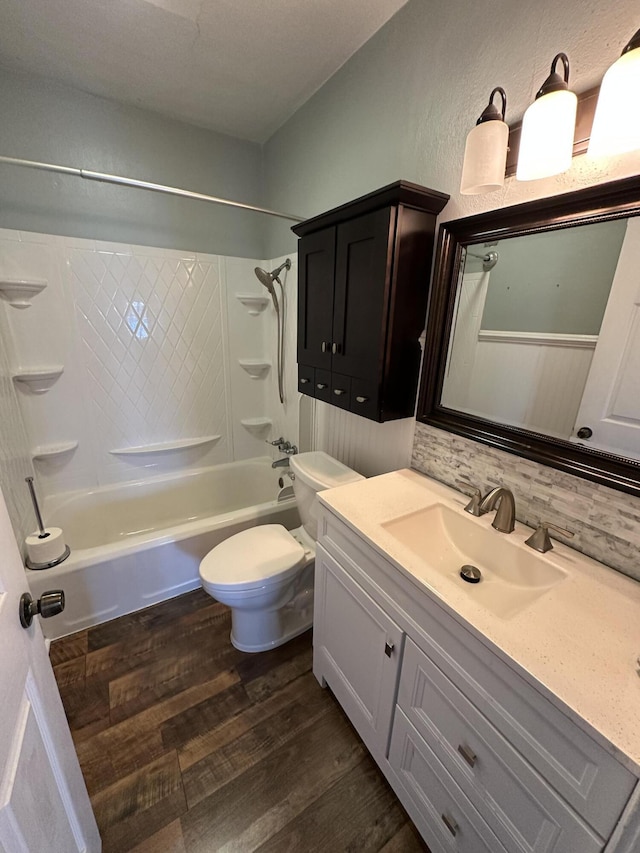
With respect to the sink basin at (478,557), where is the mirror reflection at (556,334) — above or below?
above

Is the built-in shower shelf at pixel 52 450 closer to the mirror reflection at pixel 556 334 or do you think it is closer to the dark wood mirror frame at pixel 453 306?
the dark wood mirror frame at pixel 453 306

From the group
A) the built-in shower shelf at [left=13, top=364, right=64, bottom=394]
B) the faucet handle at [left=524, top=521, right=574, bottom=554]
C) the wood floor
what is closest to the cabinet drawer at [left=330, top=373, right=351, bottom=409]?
the faucet handle at [left=524, top=521, right=574, bottom=554]

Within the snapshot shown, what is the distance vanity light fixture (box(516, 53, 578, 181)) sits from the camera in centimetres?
79

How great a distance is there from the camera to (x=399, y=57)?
1298mm

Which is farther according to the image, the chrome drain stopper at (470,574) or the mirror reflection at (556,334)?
the chrome drain stopper at (470,574)

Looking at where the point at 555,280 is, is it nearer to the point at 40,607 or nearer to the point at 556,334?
the point at 556,334

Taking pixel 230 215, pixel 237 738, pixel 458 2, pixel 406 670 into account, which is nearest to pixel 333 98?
pixel 458 2

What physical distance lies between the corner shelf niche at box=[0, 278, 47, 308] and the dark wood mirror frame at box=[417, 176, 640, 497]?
205 cm

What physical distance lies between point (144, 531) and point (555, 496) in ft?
7.82

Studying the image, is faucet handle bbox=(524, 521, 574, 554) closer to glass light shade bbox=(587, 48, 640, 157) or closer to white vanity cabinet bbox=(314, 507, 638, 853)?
white vanity cabinet bbox=(314, 507, 638, 853)

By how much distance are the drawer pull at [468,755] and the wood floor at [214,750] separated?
526mm

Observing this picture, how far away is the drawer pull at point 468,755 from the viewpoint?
30.2 inches

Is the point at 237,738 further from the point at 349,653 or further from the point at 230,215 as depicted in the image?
the point at 230,215

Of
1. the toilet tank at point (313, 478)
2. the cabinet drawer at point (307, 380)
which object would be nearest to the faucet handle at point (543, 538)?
the toilet tank at point (313, 478)
